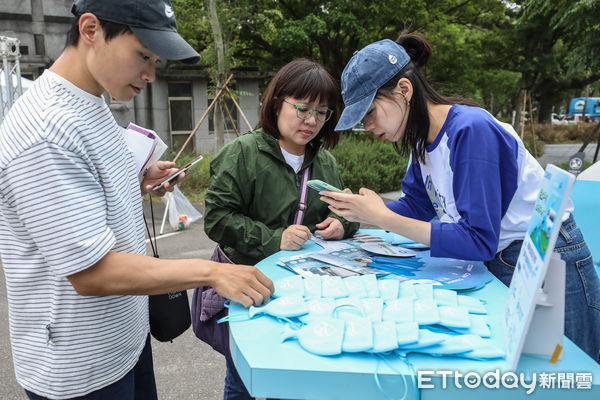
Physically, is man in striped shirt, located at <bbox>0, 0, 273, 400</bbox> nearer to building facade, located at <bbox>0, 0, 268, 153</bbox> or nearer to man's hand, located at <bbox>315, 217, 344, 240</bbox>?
man's hand, located at <bbox>315, 217, 344, 240</bbox>

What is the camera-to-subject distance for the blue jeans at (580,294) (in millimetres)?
1524

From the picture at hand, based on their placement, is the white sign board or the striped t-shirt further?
the striped t-shirt

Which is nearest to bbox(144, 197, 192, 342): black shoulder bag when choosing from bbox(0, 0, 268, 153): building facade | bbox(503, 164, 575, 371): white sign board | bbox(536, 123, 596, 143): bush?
bbox(503, 164, 575, 371): white sign board

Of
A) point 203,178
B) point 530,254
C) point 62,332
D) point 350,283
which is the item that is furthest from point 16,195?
point 203,178

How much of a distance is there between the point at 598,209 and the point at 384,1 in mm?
10535

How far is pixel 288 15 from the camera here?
13.0 metres

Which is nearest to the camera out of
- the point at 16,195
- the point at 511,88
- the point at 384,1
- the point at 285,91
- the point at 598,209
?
the point at 16,195

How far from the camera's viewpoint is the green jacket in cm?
186

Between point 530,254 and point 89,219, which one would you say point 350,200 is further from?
point 89,219

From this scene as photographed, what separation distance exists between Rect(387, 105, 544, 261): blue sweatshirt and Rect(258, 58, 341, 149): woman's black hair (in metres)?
0.59

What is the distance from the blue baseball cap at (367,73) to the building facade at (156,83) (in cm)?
1026

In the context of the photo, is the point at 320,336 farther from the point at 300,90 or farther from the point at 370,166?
the point at 370,166

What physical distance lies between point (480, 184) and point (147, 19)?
1025 mm

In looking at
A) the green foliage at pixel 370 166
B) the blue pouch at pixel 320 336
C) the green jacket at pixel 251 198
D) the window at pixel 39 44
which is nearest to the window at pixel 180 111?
the window at pixel 39 44
